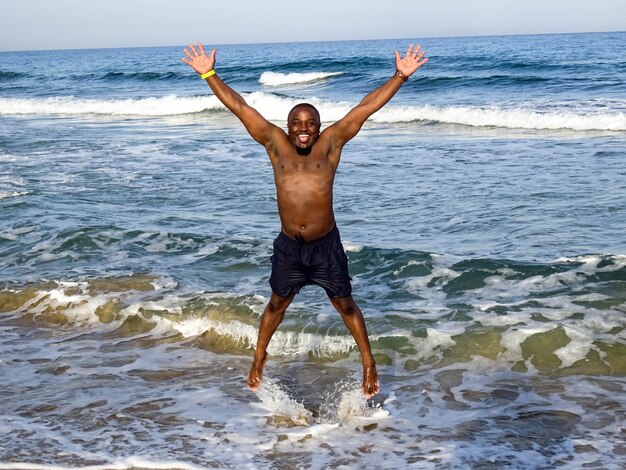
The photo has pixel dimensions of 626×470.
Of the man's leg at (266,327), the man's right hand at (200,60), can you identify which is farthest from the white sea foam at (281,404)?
the man's right hand at (200,60)

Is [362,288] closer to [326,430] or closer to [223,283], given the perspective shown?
[223,283]

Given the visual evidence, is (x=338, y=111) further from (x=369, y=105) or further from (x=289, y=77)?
(x=369, y=105)

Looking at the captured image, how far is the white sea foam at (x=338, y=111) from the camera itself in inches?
792

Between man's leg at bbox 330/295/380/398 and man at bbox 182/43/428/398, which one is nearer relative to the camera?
man at bbox 182/43/428/398

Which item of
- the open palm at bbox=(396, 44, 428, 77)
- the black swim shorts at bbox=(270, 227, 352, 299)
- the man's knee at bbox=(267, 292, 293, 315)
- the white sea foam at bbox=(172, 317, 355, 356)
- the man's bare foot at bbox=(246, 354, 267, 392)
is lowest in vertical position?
the white sea foam at bbox=(172, 317, 355, 356)

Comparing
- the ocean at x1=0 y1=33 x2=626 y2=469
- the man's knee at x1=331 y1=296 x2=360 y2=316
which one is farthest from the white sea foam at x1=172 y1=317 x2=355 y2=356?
the man's knee at x1=331 y1=296 x2=360 y2=316

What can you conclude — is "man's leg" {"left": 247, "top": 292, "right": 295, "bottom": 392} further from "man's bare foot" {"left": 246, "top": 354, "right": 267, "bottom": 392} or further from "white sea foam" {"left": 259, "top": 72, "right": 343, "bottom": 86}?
"white sea foam" {"left": 259, "top": 72, "right": 343, "bottom": 86}

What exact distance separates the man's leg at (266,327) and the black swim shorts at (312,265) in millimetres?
89

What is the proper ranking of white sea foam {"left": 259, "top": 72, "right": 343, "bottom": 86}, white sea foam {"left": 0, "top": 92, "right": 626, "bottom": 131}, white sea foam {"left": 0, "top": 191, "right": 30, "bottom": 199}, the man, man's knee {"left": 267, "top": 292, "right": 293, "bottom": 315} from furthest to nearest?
white sea foam {"left": 259, "top": 72, "right": 343, "bottom": 86}, white sea foam {"left": 0, "top": 92, "right": 626, "bottom": 131}, white sea foam {"left": 0, "top": 191, "right": 30, "bottom": 199}, man's knee {"left": 267, "top": 292, "right": 293, "bottom": 315}, the man

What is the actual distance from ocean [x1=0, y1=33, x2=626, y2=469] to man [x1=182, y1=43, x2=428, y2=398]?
0.78m

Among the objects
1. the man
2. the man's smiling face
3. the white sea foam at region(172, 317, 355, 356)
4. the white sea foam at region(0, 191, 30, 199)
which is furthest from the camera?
the white sea foam at region(0, 191, 30, 199)

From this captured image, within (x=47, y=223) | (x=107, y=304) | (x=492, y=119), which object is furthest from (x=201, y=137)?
(x=107, y=304)

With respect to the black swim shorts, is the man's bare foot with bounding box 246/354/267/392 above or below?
below

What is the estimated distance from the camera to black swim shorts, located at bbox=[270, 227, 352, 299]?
5.28 m
